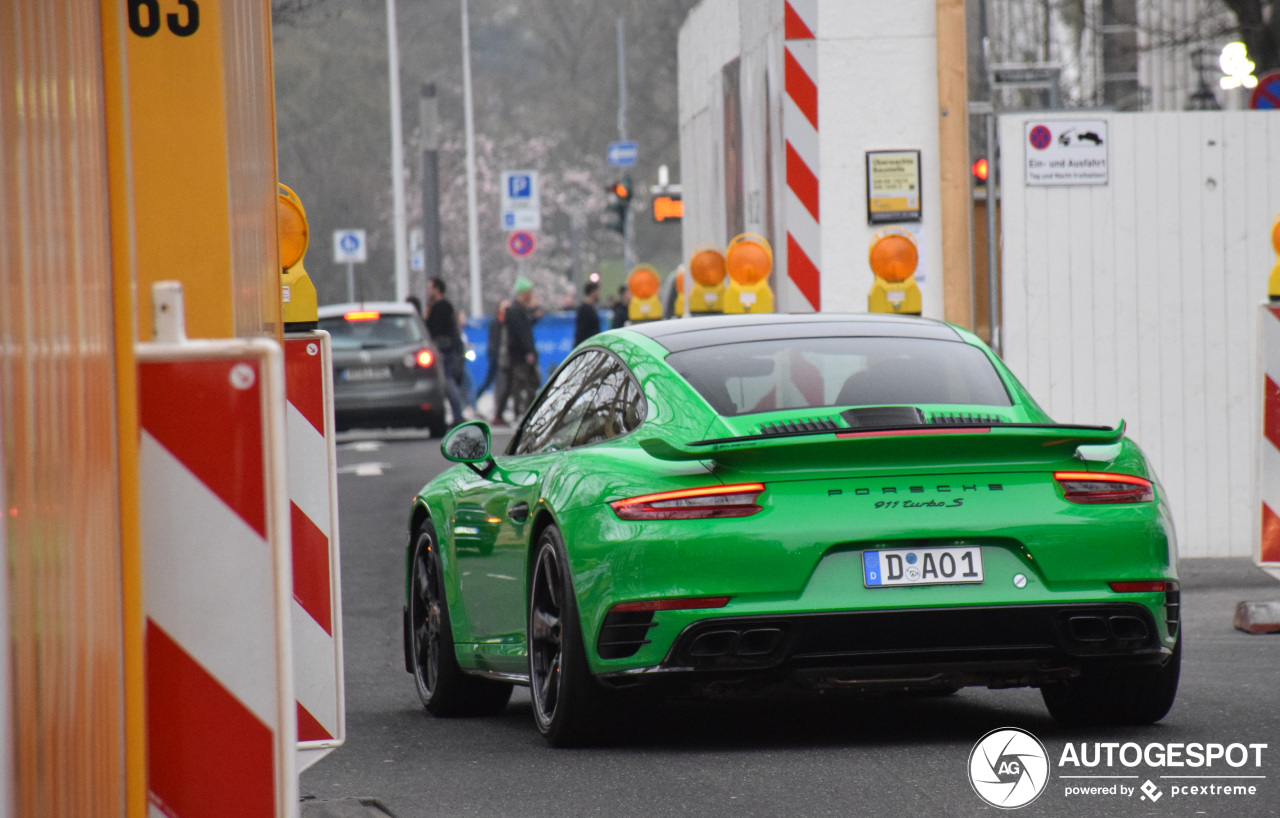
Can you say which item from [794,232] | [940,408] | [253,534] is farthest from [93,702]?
[794,232]

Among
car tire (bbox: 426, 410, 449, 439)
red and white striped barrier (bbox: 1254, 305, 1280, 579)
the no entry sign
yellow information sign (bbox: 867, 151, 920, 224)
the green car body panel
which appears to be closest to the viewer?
the green car body panel

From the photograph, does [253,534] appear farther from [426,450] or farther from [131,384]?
[426,450]

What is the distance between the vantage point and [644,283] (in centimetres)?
1786

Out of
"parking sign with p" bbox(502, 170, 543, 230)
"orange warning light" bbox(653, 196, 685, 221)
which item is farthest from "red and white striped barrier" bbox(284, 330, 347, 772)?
"parking sign with p" bbox(502, 170, 543, 230)

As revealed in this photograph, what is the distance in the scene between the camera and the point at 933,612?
6117mm

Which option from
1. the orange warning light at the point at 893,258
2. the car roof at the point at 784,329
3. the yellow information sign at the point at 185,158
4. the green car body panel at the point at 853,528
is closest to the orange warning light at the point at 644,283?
the orange warning light at the point at 893,258

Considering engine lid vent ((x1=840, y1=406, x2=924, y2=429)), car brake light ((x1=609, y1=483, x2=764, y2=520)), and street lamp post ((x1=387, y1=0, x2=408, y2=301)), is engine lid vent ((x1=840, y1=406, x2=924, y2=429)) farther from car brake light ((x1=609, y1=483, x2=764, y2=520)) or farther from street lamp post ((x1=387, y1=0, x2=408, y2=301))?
street lamp post ((x1=387, y1=0, x2=408, y2=301))

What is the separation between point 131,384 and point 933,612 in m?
3.45

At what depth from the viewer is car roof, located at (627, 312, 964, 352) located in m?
7.12

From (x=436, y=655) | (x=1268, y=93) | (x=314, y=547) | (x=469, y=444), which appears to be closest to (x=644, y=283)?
(x=1268, y=93)

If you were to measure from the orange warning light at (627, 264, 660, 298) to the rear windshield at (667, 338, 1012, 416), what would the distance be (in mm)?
10610

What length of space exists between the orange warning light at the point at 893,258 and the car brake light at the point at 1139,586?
4.53 meters

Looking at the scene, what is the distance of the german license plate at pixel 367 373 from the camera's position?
2641 centimetres

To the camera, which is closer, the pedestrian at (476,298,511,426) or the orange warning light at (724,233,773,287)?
the orange warning light at (724,233,773,287)
